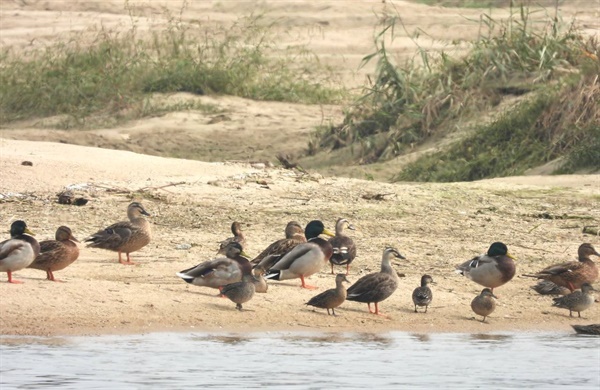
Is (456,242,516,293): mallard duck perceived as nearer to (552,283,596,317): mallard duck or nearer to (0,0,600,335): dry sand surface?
(0,0,600,335): dry sand surface

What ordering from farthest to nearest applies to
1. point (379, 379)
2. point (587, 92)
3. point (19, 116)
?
point (19, 116) < point (587, 92) < point (379, 379)

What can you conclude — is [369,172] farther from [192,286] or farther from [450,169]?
[192,286]

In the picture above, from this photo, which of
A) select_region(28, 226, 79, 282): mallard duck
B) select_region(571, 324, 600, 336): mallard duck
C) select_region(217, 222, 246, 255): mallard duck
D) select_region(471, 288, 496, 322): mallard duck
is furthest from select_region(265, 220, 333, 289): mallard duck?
select_region(571, 324, 600, 336): mallard duck

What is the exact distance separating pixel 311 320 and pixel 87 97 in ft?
39.3

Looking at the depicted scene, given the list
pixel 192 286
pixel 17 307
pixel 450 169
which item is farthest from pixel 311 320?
pixel 450 169

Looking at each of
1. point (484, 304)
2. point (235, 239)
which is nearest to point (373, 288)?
point (484, 304)

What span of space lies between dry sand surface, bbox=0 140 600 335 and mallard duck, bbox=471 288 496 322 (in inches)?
5.3

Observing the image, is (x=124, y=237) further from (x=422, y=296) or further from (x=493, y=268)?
(x=493, y=268)

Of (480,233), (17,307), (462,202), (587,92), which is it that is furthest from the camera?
(587,92)

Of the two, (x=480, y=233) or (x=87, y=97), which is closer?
(x=480, y=233)

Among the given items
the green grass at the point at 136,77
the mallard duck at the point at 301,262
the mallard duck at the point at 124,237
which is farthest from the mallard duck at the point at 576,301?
the green grass at the point at 136,77

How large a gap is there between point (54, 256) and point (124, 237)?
1075mm

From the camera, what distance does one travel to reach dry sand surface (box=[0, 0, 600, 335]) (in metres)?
11.6

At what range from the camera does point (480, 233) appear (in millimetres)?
14617
